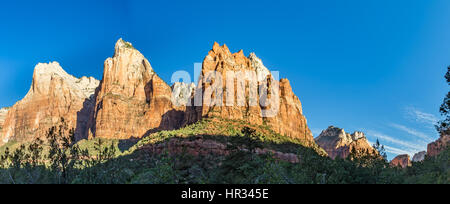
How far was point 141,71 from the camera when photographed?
177 meters

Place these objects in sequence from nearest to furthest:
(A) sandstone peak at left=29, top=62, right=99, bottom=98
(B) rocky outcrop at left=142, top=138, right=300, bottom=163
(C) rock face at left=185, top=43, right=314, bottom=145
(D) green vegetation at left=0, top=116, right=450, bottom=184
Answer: (D) green vegetation at left=0, top=116, right=450, bottom=184 → (B) rocky outcrop at left=142, top=138, right=300, bottom=163 → (C) rock face at left=185, top=43, right=314, bottom=145 → (A) sandstone peak at left=29, top=62, right=99, bottom=98

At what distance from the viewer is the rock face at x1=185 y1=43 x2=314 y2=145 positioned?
11538 cm

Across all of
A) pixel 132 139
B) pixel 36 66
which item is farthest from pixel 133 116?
pixel 36 66

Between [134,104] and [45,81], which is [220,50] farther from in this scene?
[45,81]

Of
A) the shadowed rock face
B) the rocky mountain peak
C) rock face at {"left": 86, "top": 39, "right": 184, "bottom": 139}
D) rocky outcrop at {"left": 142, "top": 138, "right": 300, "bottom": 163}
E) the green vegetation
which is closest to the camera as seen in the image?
the green vegetation

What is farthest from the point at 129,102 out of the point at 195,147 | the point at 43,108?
the point at 195,147

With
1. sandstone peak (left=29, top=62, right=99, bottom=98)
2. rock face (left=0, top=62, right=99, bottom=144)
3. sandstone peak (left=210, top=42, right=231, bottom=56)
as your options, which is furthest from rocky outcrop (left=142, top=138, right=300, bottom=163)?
sandstone peak (left=29, top=62, right=99, bottom=98)

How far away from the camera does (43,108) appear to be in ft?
568

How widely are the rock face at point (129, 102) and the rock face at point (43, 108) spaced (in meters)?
22.8

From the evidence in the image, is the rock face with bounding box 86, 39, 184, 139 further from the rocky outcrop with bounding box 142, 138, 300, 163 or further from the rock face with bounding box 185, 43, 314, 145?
the rocky outcrop with bounding box 142, 138, 300, 163

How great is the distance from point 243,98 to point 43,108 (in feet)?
430

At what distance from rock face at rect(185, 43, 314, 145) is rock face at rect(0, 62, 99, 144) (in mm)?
89167

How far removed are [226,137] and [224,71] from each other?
4487 centimetres
